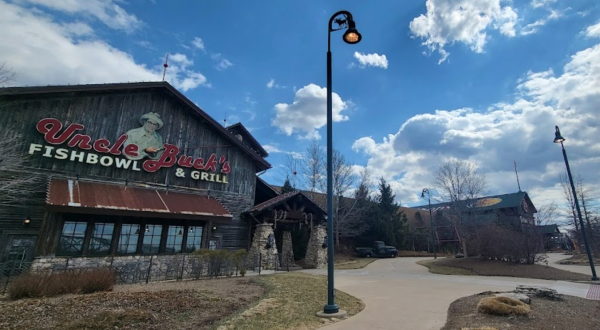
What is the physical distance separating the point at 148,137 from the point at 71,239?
6467mm

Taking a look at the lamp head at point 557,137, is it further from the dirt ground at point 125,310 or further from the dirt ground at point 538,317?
the dirt ground at point 125,310

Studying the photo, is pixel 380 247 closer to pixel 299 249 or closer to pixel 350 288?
pixel 299 249

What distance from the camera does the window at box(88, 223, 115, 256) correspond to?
48.4 feet

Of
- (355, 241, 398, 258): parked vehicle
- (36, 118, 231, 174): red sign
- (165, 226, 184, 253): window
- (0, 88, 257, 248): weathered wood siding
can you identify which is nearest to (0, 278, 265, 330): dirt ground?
(165, 226, 184, 253): window

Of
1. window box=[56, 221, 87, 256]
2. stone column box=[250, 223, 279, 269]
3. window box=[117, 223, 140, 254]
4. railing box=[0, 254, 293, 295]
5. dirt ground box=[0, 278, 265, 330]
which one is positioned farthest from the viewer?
stone column box=[250, 223, 279, 269]

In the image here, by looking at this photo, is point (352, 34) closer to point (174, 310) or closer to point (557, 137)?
point (174, 310)

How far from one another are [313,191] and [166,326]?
30440 millimetres

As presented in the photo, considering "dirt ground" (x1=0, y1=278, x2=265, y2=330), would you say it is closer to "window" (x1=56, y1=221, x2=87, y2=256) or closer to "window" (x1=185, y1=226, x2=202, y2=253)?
"window" (x1=56, y1=221, x2=87, y2=256)

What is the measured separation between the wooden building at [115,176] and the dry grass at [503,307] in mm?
13466

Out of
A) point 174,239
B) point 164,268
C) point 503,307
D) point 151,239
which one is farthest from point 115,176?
point 503,307

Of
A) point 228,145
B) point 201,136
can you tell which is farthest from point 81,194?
point 228,145

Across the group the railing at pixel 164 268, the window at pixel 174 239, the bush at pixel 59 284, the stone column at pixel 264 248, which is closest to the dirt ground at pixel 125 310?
the bush at pixel 59 284

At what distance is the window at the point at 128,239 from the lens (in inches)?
611

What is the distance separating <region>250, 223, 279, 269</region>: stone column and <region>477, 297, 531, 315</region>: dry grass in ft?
46.3
